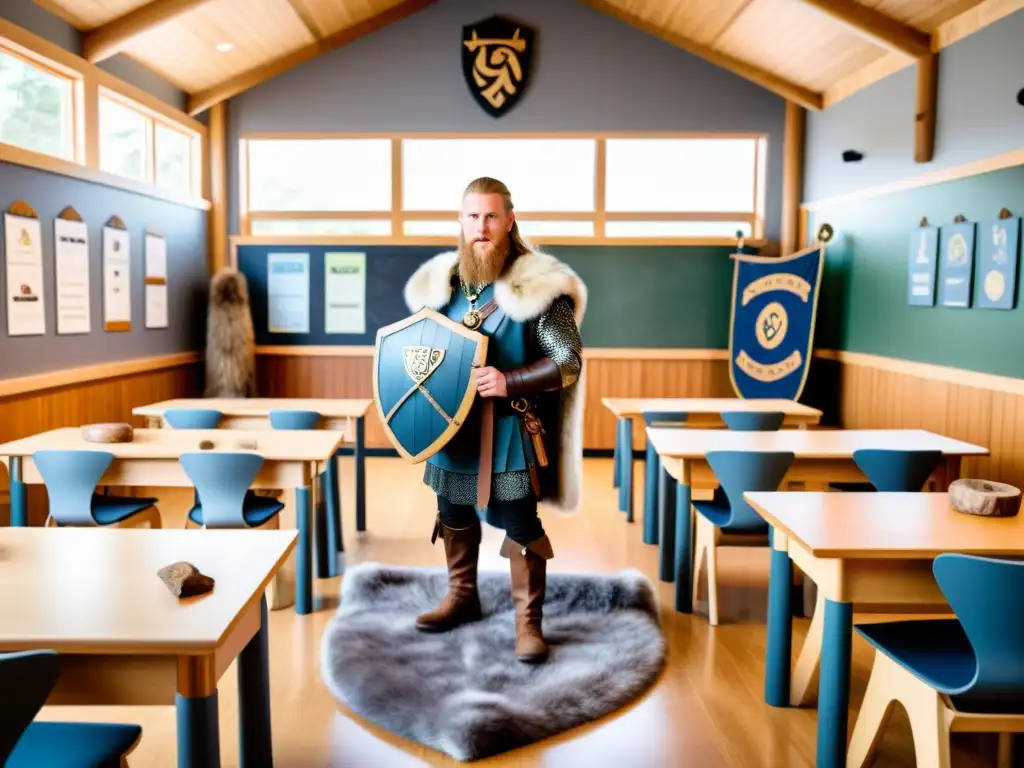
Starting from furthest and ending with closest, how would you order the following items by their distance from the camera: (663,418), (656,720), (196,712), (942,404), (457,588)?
(942,404), (663,418), (457,588), (656,720), (196,712)

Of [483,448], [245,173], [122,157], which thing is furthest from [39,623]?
[245,173]

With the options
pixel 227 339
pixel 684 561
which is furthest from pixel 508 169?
pixel 684 561

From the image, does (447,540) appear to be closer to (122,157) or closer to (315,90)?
(122,157)

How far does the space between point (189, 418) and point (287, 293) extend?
10.8 ft

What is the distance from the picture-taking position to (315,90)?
7453 millimetres

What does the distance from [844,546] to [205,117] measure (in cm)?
677

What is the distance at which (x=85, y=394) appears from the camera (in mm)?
5410

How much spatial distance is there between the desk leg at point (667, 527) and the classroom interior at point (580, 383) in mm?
16

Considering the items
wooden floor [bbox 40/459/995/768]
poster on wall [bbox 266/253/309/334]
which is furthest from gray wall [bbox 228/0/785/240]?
wooden floor [bbox 40/459/995/768]

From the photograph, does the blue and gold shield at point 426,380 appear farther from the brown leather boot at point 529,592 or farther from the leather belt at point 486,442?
the brown leather boot at point 529,592

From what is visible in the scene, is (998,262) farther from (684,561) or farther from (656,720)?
(656,720)

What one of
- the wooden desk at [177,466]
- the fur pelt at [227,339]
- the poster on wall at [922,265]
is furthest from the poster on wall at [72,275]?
the poster on wall at [922,265]

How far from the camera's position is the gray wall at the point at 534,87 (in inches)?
292

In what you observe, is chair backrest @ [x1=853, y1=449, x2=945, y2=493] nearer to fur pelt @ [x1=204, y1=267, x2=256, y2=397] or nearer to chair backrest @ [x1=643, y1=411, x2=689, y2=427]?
chair backrest @ [x1=643, y1=411, x2=689, y2=427]
